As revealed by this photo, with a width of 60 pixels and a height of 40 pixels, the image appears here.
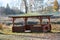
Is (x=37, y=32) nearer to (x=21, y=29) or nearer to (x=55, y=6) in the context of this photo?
(x=21, y=29)

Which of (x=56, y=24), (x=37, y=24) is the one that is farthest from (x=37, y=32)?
(x=56, y=24)

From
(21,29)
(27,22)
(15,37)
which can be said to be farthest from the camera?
(21,29)

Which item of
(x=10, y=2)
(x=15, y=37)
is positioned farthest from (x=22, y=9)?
(x=15, y=37)

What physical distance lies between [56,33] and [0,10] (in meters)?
2.27

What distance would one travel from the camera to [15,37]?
8984mm

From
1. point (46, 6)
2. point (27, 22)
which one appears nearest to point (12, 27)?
point (27, 22)

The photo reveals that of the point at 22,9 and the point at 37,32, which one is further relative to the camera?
the point at 37,32

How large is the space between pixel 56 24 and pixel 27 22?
3.97 ft

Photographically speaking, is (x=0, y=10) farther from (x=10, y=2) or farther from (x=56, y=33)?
(x=56, y=33)

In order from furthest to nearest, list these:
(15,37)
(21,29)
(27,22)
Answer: (21,29)
(27,22)
(15,37)

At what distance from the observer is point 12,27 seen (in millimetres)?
9875

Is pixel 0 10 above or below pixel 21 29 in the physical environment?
above

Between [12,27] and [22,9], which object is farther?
[12,27]

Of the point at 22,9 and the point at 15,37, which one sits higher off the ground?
the point at 22,9
